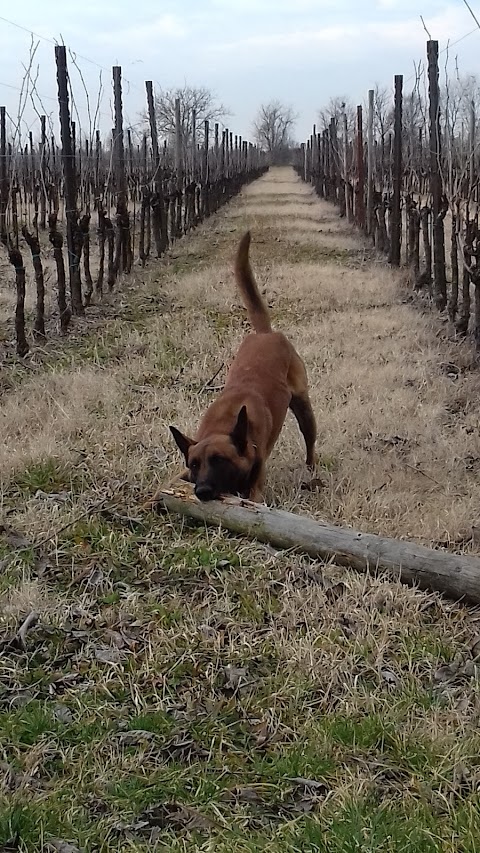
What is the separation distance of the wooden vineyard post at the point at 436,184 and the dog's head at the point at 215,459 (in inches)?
282

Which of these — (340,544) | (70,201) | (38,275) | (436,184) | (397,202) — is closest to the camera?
(340,544)

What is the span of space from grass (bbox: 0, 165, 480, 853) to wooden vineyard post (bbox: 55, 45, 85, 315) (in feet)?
11.3

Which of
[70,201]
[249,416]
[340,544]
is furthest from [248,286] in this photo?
[70,201]

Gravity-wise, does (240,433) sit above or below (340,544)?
above

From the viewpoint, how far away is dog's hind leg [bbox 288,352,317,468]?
19.1ft

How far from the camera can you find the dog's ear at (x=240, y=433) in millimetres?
4543

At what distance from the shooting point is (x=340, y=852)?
251 cm

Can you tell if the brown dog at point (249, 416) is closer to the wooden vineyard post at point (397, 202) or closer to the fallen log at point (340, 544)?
the fallen log at point (340, 544)

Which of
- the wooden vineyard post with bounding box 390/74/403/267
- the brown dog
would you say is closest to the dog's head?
the brown dog

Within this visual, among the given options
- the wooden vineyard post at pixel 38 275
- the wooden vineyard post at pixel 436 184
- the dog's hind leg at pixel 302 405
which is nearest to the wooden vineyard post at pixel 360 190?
the wooden vineyard post at pixel 436 184

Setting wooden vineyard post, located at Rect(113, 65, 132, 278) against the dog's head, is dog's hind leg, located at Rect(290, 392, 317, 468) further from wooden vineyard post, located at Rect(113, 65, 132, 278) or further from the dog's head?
wooden vineyard post, located at Rect(113, 65, 132, 278)

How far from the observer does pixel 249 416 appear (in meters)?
4.86

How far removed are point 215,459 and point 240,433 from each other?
0.19 meters

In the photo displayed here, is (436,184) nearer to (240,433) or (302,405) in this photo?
(302,405)
